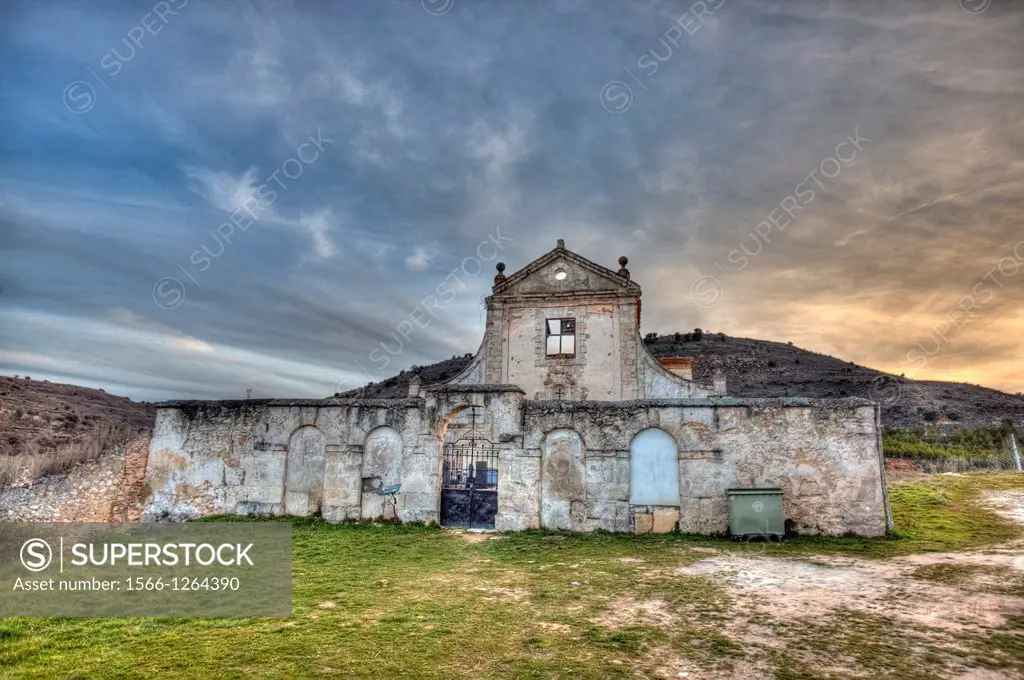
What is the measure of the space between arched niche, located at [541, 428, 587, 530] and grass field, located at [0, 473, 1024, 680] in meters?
3.16

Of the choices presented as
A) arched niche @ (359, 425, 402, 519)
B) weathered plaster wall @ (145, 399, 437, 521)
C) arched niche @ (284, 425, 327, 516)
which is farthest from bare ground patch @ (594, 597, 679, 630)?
arched niche @ (284, 425, 327, 516)

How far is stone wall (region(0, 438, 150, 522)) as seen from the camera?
12.3m

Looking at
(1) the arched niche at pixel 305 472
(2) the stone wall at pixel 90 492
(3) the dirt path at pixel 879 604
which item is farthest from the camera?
(1) the arched niche at pixel 305 472

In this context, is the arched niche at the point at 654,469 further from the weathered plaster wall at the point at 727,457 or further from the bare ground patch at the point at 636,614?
the bare ground patch at the point at 636,614

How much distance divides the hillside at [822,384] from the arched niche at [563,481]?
29442mm

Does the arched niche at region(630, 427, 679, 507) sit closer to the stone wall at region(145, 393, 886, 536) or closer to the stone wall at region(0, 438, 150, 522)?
the stone wall at region(145, 393, 886, 536)

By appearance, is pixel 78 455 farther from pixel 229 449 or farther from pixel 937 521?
pixel 937 521

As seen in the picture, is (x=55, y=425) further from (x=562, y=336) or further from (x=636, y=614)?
(x=636, y=614)

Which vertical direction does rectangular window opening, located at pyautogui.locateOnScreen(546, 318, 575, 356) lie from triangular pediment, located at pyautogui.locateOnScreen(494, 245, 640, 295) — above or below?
below

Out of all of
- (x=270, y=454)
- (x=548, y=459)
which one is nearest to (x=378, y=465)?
(x=270, y=454)

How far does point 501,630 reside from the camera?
645 centimetres

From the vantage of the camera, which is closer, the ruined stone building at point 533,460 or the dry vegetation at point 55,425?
the ruined stone building at point 533,460

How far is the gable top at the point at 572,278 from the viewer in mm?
23562

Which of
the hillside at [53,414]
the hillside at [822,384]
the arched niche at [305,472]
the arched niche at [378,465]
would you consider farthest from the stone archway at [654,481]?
the hillside at [822,384]
